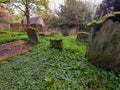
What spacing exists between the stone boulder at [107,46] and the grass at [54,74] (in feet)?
0.88

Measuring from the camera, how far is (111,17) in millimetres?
4227

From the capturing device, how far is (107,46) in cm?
435

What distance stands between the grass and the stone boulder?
Answer: 0.27m

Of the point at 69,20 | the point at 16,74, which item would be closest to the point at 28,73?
the point at 16,74

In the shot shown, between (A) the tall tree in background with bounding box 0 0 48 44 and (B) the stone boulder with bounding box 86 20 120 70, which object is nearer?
(B) the stone boulder with bounding box 86 20 120 70

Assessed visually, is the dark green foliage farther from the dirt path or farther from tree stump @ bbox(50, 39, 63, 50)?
tree stump @ bbox(50, 39, 63, 50)

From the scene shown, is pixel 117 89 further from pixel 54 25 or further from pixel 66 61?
pixel 54 25

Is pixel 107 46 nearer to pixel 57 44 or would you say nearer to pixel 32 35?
pixel 57 44

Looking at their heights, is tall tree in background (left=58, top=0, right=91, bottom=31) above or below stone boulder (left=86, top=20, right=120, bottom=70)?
above

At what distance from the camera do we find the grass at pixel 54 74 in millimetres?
3422

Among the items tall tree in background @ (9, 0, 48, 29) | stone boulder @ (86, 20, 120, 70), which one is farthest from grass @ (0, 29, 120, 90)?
tall tree in background @ (9, 0, 48, 29)

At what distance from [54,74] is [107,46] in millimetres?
1952

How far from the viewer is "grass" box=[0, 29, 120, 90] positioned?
342 cm

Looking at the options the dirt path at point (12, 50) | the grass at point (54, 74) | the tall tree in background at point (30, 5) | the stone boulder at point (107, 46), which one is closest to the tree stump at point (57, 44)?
the grass at point (54, 74)
